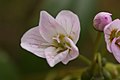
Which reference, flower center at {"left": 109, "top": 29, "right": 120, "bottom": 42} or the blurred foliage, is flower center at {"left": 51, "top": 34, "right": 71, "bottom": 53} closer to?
flower center at {"left": 109, "top": 29, "right": 120, "bottom": 42}

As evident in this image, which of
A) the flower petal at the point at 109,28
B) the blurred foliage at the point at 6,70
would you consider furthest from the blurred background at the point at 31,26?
the flower petal at the point at 109,28

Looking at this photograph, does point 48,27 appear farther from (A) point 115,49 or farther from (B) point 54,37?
(A) point 115,49

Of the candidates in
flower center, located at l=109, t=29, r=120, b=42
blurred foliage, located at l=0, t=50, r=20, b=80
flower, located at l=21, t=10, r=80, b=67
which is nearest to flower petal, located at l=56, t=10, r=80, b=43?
flower, located at l=21, t=10, r=80, b=67

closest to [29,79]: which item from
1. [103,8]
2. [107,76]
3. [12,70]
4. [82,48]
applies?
[12,70]

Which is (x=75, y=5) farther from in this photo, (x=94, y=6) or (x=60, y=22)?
(x=60, y=22)

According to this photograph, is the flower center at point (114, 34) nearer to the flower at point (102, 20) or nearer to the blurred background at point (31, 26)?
the flower at point (102, 20)

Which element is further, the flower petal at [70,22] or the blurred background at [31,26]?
the blurred background at [31,26]

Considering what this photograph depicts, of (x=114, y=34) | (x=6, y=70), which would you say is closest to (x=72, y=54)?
(x=114, y=34)
